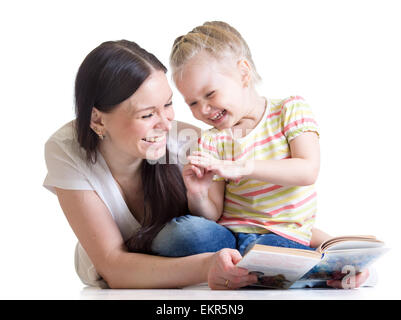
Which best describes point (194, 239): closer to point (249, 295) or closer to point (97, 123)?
point (249, 295)

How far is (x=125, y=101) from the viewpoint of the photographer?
1922 millimetres

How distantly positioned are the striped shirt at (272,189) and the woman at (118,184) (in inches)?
4.9

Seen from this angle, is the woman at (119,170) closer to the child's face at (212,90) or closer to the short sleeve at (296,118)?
the child's face at (212,90)

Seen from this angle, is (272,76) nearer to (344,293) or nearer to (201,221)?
(201,221)

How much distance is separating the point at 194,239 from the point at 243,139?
40 cm

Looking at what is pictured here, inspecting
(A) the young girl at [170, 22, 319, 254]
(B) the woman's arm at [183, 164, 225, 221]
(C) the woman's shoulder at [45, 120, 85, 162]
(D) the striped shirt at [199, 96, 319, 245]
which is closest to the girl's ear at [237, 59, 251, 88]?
(A) the young girl at [170, 22, 319, 254]

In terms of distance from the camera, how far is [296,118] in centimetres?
199

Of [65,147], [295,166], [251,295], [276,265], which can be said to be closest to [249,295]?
[251,295]

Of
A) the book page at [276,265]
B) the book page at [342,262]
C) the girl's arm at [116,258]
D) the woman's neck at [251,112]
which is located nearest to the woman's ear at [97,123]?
the girl's arm at [116,258]

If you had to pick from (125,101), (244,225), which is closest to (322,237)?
(244,225)

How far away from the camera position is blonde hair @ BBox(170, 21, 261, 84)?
2.01 m

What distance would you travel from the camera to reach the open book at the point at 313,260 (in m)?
1.51

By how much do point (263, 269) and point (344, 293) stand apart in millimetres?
281

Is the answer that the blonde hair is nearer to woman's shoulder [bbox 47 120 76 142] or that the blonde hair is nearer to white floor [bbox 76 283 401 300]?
woman's shoulder [bbox 47 120 76 142]
